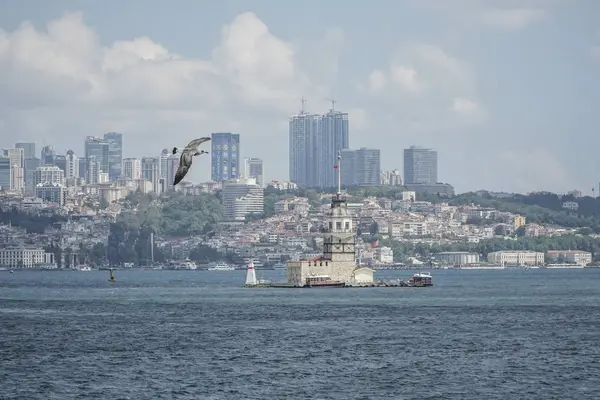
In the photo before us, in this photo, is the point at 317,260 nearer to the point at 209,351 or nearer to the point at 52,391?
the point at 209,351

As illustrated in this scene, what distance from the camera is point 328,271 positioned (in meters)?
106

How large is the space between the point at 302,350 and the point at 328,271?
5128 cm

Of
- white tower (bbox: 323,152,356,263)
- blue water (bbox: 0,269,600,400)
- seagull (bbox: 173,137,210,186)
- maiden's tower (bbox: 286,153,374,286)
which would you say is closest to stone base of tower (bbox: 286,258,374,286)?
maiden's tower (bbox: 286,153,374,286)

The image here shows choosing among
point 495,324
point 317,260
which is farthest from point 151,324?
point 317,260

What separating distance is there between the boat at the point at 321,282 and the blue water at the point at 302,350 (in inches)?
692

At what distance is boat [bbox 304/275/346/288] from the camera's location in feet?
344

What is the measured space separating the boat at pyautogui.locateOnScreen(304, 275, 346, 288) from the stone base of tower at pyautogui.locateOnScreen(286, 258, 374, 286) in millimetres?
236

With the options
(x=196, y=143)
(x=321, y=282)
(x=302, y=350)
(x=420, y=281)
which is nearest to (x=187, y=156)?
(x=196, y=143)

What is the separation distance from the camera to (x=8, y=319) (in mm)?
72000

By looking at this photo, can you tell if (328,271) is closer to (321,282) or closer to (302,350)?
(321,282)

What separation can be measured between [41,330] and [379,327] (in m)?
13.1

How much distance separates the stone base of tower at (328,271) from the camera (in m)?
105

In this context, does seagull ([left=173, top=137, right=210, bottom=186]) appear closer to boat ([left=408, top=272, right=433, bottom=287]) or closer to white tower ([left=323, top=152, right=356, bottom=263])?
white tower ([left=323, top=152, right=356, bottom=263])

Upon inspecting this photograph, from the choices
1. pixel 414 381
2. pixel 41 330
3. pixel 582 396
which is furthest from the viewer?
pixel 41 330
